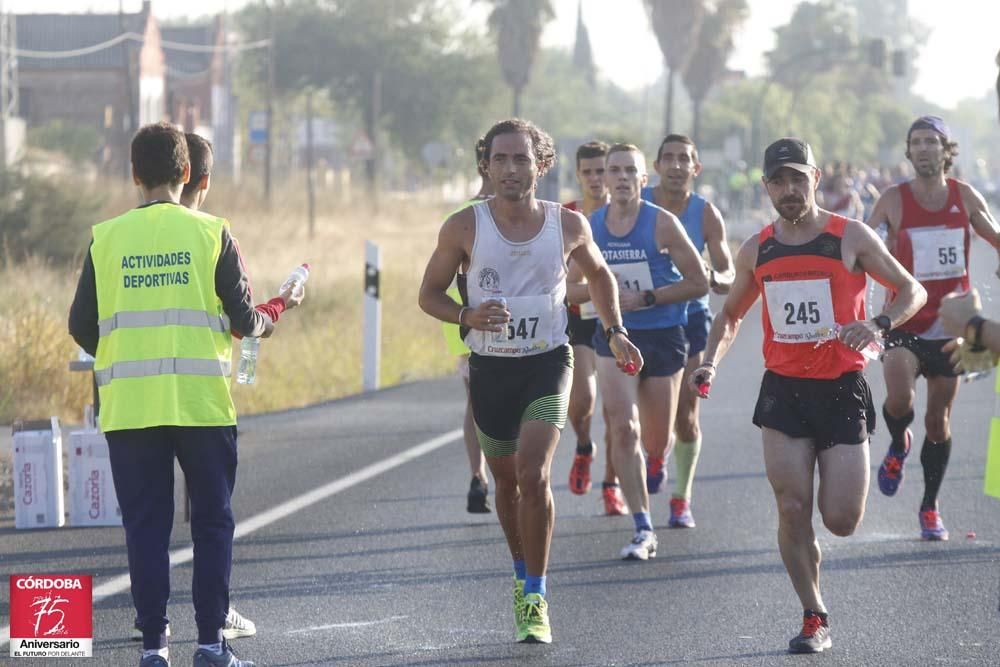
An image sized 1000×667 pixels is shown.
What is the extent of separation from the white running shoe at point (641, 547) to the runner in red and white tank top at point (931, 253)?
1.50 meters

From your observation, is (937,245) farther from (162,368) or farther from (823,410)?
(162,368)

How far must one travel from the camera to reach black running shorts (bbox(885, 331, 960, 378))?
30.9ft

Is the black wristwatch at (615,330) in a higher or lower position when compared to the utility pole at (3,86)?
lower

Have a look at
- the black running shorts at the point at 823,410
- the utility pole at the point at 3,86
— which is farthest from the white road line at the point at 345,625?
the utility pole at the point at 3,86

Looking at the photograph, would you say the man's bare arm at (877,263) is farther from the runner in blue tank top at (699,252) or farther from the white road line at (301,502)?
the white road line at (301,502)

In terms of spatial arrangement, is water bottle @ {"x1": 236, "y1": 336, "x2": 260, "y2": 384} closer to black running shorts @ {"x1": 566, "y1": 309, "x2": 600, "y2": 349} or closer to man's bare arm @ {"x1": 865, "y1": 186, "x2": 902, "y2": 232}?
black running shorts @ {"x1": 566, "y1": 309, "x2": 600, "y2": 349}

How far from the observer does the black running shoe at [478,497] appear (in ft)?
33.6

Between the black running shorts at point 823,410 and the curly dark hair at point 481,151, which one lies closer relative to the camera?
the black running shorts at point 823,410

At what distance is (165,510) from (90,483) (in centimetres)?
330

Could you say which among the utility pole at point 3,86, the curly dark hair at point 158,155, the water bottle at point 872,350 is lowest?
the water bottle at point 872,350

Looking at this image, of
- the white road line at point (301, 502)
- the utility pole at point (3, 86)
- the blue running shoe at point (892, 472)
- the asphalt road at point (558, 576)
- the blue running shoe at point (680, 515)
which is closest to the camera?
the asphalt road at point (558, 576)

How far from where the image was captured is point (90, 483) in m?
9.63

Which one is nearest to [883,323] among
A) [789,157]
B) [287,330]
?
[789,157]

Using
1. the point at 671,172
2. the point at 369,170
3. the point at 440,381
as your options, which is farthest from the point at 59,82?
the point at 671,172
